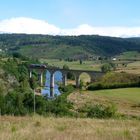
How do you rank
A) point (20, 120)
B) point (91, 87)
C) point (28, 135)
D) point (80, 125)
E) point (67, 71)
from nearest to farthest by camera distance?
point (28, 135)
point (80, 125)
point (20, 120)
point (91, 87)
point (67, 71)

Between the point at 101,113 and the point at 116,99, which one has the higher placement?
the point at 101,113

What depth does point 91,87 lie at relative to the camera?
113875 mm

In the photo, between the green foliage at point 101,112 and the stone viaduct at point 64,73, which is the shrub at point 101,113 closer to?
the green foliage at point 101,112

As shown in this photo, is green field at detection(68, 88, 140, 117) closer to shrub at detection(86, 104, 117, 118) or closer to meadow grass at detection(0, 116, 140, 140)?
shrub at detection(86, 104, 117, 118)

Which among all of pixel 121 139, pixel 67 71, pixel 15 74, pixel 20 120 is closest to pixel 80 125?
pixel 20 120

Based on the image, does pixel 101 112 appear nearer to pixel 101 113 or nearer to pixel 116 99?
pixel 101 113

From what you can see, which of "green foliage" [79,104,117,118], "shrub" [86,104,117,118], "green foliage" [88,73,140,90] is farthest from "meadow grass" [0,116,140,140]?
"green foliage" [88,73,140,90]

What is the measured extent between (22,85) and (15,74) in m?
13.6

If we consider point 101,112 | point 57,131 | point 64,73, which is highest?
point 57,131

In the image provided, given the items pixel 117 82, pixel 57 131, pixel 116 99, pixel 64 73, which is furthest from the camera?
pixel 64 73

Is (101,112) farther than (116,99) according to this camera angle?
No

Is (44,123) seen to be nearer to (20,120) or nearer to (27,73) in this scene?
(20,120)

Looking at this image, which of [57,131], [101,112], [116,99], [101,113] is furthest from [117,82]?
[57,131]

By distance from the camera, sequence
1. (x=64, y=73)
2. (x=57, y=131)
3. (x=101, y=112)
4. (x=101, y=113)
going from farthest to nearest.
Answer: (x=64, y=73) < (x=101, y=112) < (x=101, y=113) < (x=57, y=131)
